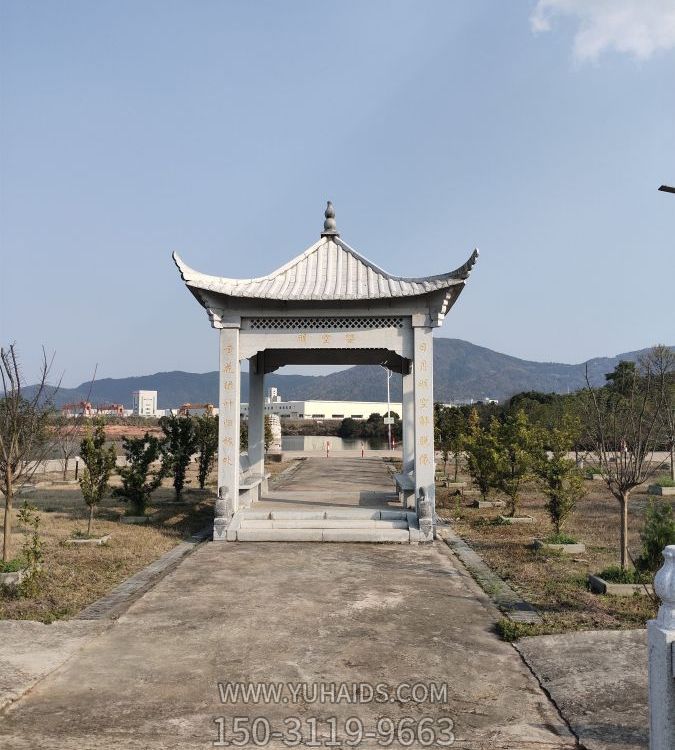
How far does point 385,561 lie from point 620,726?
19.7ft

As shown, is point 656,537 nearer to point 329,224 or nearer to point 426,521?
point 426,521

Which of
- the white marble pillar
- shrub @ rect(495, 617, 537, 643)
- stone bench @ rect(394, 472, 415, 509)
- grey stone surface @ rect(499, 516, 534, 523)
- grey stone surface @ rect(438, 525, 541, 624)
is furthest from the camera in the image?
stone bench @ rect(394, 472, 415, 509)

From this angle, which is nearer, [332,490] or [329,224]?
[329,224]

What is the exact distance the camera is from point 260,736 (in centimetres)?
436

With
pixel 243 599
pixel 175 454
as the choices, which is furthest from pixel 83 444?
pixel 243 599

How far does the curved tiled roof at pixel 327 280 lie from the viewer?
12570mm

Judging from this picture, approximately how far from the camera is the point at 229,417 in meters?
12.8

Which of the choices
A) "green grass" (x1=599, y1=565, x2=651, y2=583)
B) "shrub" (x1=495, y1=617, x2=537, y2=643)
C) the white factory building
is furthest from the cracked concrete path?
the white factory building

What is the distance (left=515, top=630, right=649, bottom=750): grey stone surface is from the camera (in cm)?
444

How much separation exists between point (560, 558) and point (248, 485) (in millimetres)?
6712

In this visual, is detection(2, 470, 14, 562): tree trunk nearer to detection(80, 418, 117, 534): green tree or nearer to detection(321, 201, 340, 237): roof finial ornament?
detection(80, 418, 117, 534): green tree

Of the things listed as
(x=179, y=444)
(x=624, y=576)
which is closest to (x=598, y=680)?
(x=624, y=576)

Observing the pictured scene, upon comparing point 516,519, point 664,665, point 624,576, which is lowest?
point 516,519

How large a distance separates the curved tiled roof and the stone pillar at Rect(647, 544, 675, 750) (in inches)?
348
